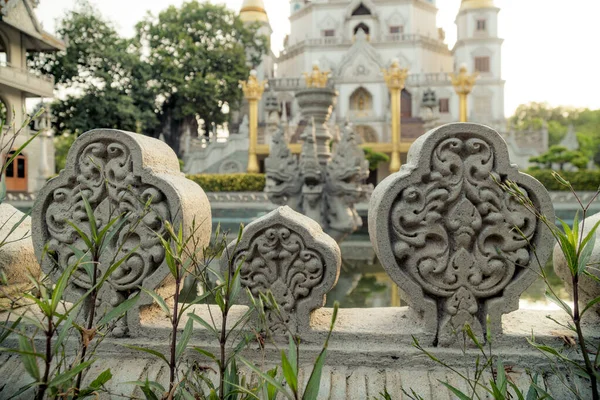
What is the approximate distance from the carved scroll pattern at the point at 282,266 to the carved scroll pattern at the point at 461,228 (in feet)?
1.31

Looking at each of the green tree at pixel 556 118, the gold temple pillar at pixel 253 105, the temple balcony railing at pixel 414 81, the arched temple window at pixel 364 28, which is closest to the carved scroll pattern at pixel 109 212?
the gold temple pillar at pixel 253 105

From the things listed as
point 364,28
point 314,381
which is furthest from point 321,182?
point 364,28

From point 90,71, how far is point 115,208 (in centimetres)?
2658

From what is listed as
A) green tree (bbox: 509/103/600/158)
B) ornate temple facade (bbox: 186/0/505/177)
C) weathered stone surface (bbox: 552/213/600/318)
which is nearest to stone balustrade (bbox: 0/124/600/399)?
weathered stone surface (bbox: 552/213/600/318)

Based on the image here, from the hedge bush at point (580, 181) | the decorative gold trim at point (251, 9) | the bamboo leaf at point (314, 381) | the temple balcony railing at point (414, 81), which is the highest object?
the decorative gold trim at point (251, 9)

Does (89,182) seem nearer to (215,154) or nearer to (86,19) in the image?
(215,154)

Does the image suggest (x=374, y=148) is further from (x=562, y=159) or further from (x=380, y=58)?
(x=380, y=58)

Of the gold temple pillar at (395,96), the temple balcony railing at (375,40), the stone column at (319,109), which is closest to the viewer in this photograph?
the stone column at (319,109)

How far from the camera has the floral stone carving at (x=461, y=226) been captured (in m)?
2.24

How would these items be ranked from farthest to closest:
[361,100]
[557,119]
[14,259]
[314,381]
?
[557,119] → [361,100] → [14,259] → [314,381]

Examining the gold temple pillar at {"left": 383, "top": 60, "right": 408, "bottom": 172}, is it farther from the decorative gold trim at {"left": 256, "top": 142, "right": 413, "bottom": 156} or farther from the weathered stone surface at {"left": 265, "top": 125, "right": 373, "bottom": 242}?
the weathered stone surface at {"left": 265, "top": 125, "right": 373, "bottom": 242}

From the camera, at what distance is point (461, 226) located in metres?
2.25

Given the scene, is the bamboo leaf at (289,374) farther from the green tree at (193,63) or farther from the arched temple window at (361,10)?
the arched temple window at (361,10)

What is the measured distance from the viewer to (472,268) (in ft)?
7.44
